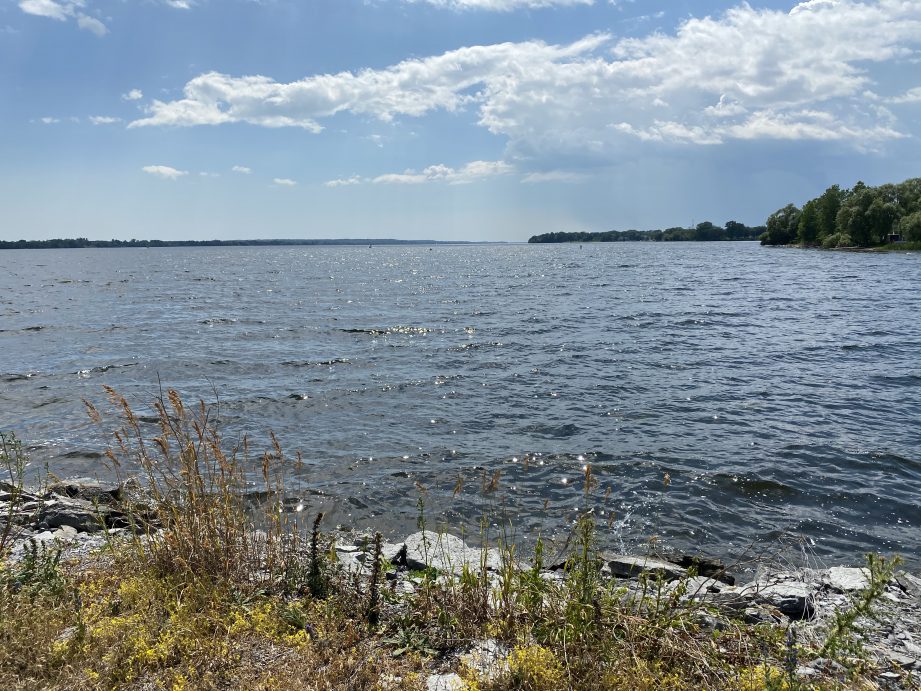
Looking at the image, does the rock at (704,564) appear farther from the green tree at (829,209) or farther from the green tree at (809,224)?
the green tree at (809,224)

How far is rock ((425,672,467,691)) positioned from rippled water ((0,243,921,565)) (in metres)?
2.06

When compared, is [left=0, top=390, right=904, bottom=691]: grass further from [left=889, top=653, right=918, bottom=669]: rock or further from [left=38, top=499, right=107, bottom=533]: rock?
[left=38, top=499, right=107, bottom=533]: rock

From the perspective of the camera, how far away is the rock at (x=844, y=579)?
662 cm

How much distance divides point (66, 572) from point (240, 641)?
234 centimetres

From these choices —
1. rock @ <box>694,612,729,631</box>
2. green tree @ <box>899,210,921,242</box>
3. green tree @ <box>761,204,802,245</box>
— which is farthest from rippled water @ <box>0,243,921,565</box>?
green tree @ <box>761,204,802,245</box>

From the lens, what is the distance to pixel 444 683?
4.03 metres

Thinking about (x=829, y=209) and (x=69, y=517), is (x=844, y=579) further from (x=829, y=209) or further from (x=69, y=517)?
(x=829, y=209)

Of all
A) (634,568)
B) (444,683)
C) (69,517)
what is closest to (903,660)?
(634,568)

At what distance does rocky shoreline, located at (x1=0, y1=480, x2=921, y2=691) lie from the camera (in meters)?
4.48

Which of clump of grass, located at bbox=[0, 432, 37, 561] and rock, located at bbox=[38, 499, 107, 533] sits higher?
clump of grass, located at bbox=[0, 432, 37, 561]

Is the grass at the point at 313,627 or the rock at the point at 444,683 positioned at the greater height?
the grass at the point at 313,627

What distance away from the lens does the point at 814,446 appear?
12.6 meters

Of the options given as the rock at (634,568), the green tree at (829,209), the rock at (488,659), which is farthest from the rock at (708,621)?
the green tree at (829,209)

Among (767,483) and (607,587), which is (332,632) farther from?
(767,483)
